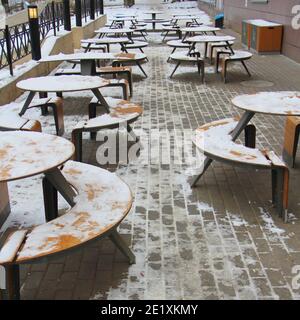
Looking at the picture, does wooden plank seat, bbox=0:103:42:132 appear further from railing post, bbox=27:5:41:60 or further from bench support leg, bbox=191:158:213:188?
railing post, bbox=27:5:41:60

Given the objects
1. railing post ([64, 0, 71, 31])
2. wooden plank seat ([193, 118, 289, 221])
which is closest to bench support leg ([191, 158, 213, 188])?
wooden plank seat ([193, 118, 289, 221])

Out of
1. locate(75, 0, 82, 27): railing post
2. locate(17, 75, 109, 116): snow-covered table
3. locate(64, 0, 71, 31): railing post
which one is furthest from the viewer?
locate(75, 0, 82, 27): railing post

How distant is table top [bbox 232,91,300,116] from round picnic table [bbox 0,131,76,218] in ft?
6.41

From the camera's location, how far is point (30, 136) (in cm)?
343

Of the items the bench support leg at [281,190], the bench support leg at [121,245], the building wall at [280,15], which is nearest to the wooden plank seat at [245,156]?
the bench support leg at [281,190]

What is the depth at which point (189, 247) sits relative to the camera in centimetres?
333

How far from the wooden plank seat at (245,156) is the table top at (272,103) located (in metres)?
0.33

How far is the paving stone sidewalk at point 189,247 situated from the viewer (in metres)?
2.87

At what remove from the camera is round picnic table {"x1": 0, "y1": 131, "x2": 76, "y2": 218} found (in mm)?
2799

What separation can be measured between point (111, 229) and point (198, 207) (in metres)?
1.39

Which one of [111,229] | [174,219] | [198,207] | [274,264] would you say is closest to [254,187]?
[198,207]

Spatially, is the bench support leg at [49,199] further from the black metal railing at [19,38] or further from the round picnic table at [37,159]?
the black metal railing at [19,38]

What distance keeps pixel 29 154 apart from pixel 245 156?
5.98 feet

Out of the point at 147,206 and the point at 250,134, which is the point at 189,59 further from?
the point at 147,206
